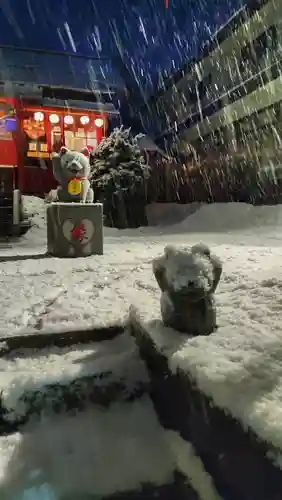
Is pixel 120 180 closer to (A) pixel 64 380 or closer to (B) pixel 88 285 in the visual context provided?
(B) pixel 88 285

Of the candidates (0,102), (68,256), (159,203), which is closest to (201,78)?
(159,203)

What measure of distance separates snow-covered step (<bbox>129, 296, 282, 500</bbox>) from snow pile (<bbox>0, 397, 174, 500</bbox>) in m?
0.21

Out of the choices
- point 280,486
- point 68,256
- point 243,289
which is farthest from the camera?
point 68,256

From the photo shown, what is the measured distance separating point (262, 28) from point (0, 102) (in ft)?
28.7

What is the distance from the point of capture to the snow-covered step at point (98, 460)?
254 centimetres

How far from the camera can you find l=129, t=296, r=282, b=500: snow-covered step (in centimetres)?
180

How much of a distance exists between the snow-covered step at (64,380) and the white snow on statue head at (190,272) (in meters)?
0.80

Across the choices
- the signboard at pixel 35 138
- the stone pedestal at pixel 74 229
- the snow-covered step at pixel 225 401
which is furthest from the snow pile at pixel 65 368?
the signboard at pixel 35 138

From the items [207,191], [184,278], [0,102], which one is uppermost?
[0,102]

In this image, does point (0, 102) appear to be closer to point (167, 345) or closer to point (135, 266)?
point (135, 266)

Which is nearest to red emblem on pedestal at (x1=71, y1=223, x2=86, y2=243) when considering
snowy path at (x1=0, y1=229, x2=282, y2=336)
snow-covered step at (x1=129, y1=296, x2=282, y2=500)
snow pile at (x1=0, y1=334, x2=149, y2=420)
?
snowy path at (x1=0, y1=229, x2=282, y2=336)

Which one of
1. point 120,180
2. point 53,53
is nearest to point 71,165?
point 120,180

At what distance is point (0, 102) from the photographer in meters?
15.2

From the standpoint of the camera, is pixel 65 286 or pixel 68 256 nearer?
pixel 65 286
